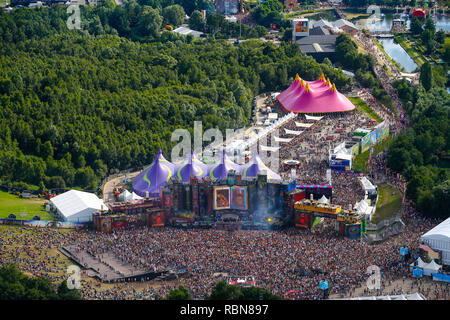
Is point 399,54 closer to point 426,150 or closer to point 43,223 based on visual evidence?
point 426,150

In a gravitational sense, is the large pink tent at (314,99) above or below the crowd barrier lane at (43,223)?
below

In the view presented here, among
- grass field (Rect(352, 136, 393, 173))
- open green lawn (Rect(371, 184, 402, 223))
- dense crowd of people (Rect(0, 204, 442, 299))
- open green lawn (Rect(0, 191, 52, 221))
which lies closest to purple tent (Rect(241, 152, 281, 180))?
dense crowd of people (Rect(0, 204, 442, 299))

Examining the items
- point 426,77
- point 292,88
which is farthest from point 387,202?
point 426,77

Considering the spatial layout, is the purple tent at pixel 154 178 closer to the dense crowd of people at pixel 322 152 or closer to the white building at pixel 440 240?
the dense crowd of people at pixel 322 152

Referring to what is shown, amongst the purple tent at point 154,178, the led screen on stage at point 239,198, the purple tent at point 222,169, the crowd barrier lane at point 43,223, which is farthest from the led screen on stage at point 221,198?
the crowd barrier lane at point 43,223

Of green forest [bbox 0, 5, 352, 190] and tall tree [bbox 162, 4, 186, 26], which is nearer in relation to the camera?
green forest [bbox 0, 5, 352, 190]

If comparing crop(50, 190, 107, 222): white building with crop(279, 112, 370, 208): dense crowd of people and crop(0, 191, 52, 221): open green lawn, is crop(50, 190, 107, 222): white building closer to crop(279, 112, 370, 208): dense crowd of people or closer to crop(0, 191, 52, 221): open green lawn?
crop(0, 191, 52, 221): open green lawn
